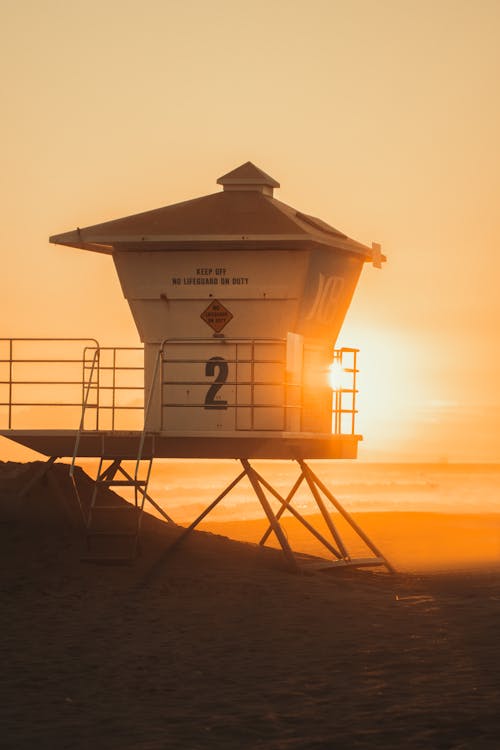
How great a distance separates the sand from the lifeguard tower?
4.07 feet

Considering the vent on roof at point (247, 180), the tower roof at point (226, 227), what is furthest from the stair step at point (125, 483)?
the vent on roof at point (247, 180)

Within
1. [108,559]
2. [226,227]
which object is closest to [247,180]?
[226,227]

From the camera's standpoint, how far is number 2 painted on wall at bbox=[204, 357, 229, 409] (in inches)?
776

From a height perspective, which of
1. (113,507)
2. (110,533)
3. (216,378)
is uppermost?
(216,378)

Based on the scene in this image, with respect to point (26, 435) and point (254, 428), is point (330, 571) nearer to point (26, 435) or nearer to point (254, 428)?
point (254, 428)

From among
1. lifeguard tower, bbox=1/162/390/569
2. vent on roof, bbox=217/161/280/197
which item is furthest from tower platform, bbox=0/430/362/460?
vent on roof, bbox=217/161/280/197

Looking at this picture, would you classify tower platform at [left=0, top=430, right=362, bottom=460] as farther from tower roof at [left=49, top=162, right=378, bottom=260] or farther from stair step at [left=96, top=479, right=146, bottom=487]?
tower roof at [left=49, top=162, right=378, bottom=260]

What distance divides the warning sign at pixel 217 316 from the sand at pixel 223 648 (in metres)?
3.54

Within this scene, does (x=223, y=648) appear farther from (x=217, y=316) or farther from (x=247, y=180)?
(x=247, y=180)

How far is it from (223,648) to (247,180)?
8845mm

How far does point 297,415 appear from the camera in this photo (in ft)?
66.2

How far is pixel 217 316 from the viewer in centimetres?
1972

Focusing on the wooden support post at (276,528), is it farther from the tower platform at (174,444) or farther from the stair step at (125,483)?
the stair step at (125,483)

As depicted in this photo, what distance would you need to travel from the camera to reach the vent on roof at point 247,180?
20906 mm
